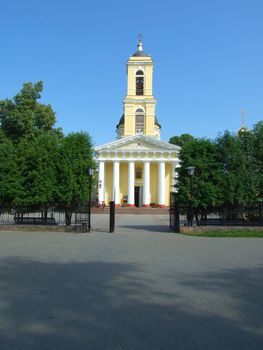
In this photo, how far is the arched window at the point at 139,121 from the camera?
6425 centimetres

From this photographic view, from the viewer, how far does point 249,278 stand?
8250 mm

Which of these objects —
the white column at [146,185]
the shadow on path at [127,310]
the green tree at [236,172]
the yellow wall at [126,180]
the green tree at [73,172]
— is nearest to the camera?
the shadow on path at [127,310]

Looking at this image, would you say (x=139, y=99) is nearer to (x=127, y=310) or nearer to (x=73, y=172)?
(x=73, y=172)

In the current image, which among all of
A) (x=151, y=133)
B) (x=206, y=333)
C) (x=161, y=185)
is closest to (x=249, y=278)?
(x=206, y=333)

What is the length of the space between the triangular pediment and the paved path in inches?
1804

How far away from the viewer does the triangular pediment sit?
5694 centimetres

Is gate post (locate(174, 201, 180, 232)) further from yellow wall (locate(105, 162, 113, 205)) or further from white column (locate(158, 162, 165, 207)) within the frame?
yellow wall (locate(105, 162, 113, 205))

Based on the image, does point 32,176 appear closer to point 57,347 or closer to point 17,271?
point 17,271

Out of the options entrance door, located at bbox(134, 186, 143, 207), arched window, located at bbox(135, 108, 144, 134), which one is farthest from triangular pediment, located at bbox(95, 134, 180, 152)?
arched window, located at bbox(135, 108, 144, 134)

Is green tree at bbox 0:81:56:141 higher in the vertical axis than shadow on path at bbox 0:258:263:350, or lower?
higher

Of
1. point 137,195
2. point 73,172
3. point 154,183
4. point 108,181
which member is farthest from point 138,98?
point 73,172

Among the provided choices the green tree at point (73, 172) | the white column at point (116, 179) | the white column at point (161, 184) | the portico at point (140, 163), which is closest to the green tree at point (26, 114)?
the portico at point (140, 163)

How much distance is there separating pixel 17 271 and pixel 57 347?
195 inches

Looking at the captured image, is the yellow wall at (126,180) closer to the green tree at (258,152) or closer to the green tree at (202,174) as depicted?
the green tree at (202,174)
